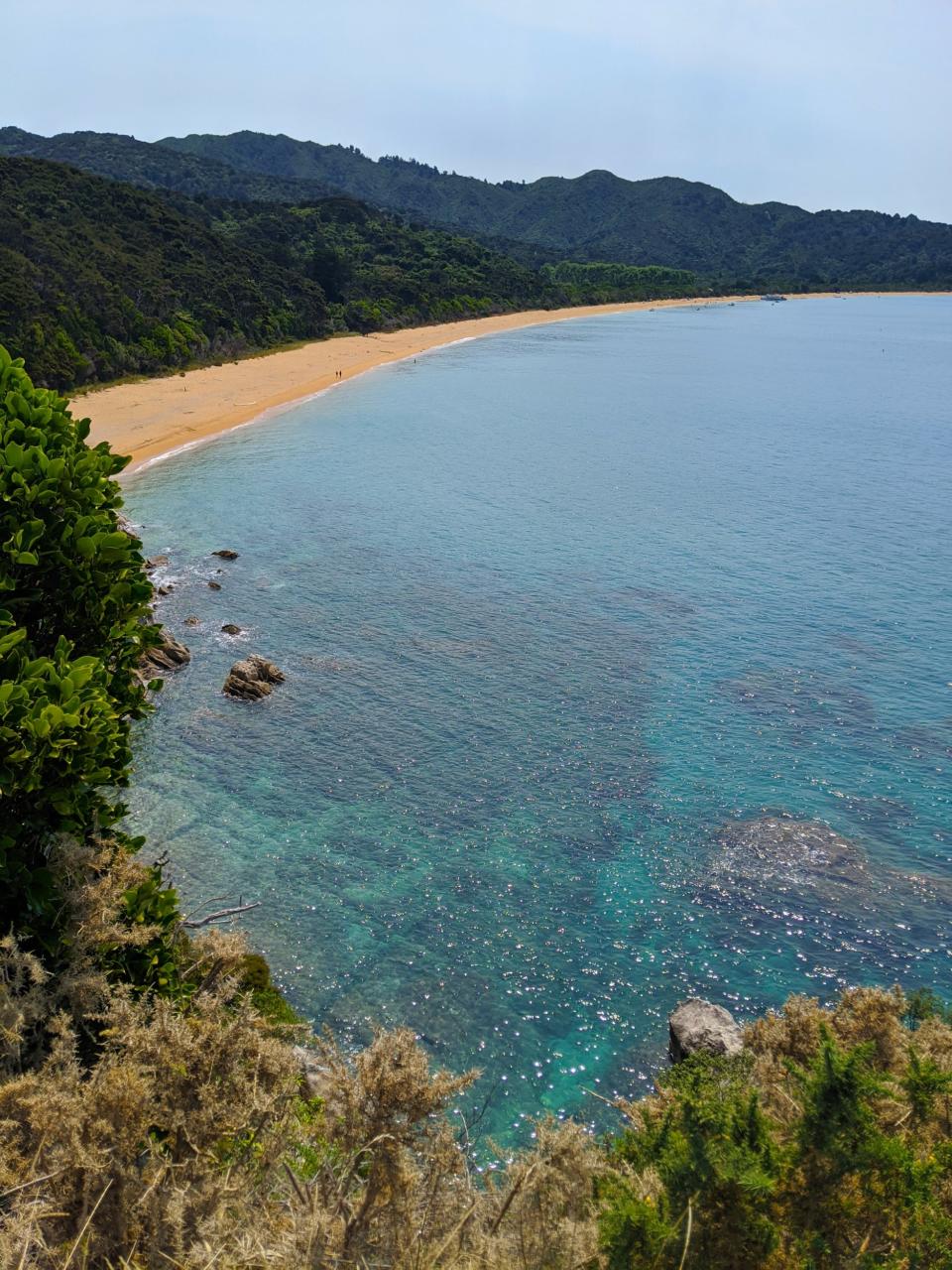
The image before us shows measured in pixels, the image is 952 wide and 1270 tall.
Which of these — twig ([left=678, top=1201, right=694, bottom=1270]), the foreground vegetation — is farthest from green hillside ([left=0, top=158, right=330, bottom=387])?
twig ([left=678, top=1201, right=694, bottom=1270])

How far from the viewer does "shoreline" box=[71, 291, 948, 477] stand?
209 ft

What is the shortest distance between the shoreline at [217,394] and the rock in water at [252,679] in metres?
15.3

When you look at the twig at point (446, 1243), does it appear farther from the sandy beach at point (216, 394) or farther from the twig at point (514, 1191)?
the sandy beach at point (216, 394)

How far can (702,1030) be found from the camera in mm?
16969

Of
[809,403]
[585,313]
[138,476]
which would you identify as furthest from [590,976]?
[585,313]

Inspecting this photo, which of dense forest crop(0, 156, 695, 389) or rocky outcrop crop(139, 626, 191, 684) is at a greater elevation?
dense forest crop(0, 156, 695, 389)

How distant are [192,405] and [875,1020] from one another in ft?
231

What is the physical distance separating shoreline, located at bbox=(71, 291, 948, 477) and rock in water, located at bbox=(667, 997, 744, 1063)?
33761 mm

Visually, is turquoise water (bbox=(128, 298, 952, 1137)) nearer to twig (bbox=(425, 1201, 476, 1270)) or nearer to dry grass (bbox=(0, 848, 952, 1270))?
dry grass (bbox=(0, 848, 952, 1270))

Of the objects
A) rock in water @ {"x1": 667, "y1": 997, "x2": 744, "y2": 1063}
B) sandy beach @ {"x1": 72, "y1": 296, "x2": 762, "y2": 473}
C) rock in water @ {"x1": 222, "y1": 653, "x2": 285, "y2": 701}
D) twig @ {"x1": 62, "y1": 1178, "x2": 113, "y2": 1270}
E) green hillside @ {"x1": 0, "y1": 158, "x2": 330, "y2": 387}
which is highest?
green hillside @ {"x1": 0, "y1": 158, "x2": 330, "y2": 387}

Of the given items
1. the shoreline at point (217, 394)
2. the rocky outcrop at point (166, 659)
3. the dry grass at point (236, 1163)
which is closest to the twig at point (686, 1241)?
the dry grass at point (236, 1163)

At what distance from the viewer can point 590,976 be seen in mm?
19578

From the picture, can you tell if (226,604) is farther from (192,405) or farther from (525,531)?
(192,405)

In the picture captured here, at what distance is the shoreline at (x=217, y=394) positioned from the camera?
209 feet
